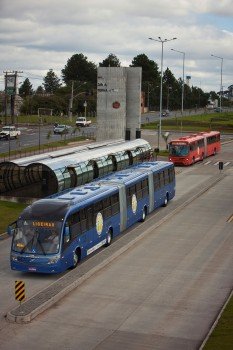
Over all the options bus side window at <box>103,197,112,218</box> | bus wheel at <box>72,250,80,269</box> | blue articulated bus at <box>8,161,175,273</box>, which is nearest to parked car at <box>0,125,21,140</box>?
blue articulated bus at <box>8,161,175,273</box>

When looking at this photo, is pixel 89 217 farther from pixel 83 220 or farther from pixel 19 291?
pixel 19 291

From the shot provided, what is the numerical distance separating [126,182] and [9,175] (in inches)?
452

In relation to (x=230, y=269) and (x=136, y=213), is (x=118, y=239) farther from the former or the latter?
(x=230, y=269)

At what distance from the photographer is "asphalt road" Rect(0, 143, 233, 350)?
69.5 feet

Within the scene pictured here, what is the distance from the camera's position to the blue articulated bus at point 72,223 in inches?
1093

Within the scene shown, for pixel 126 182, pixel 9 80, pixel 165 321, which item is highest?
pixel 9 80

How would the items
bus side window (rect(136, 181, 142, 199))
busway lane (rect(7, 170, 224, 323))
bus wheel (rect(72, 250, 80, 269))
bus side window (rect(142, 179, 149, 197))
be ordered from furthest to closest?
1. bus side window (rect(142, 179, 149, 197))
2. bus side window (rect(136, 181, 142, 199))
3. bus wheel (rect(72, 250, 80, 269))
4. busway lane (rect(7, 170, 224, 323))

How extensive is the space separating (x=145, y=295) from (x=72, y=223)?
16.2 feet

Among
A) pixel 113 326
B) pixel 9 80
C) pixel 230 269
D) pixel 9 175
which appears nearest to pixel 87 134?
pixel 9 80

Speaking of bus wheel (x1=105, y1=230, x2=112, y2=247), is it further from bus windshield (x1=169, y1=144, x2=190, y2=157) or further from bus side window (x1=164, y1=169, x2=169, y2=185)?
bus windshield (x1=169, y1=144, x2=190, y2=157)

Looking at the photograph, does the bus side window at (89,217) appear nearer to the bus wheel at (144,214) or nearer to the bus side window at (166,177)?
the bus wheel at (144,214)

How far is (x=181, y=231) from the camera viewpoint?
37281mm

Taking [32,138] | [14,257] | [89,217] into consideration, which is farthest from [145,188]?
[32,138]

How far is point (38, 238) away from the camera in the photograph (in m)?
28.0
